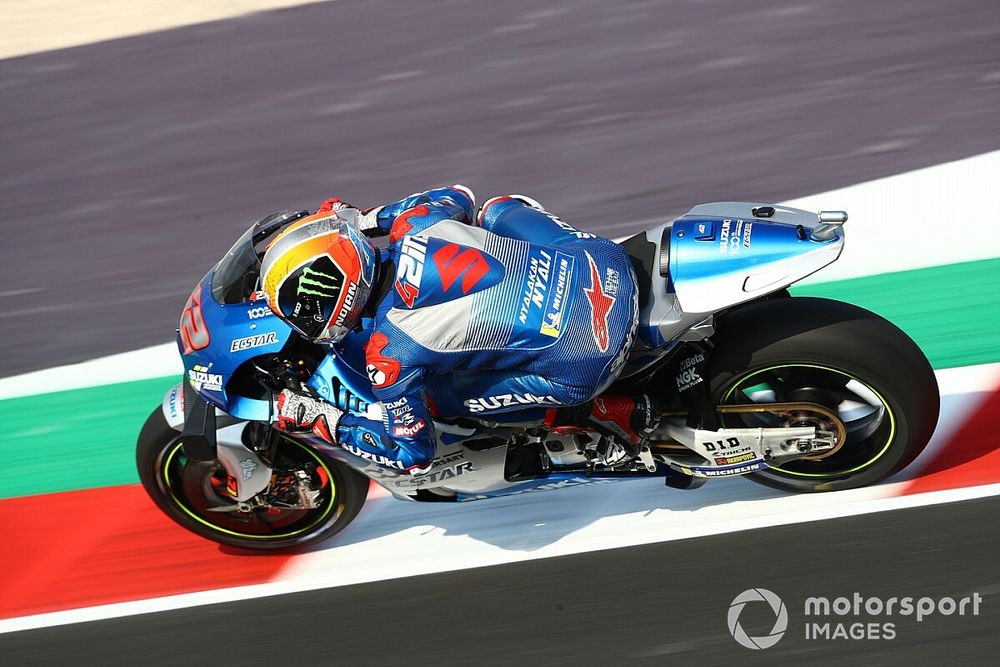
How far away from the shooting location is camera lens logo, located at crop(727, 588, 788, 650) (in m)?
3.95

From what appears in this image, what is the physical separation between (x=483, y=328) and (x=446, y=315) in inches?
5.4

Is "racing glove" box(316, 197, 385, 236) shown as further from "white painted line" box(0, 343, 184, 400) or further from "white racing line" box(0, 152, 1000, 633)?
"white painted line" box(0, 343, 184, 400)

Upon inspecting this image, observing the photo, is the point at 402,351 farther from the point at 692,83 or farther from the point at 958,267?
the point at 692,83

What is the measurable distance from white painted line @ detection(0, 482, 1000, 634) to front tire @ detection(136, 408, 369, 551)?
184 millimetres

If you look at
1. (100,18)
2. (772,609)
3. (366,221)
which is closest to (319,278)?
(366,221)

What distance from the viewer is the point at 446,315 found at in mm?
3582

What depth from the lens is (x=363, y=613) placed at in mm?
4336

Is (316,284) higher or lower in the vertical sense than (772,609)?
higher

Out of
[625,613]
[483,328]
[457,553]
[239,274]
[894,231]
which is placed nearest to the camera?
[483,328]

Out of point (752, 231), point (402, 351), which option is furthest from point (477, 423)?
point (752, 231)

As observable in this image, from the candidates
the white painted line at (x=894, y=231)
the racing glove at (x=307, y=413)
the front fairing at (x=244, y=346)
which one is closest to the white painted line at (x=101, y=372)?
the white painted line at (x=894, y=231)

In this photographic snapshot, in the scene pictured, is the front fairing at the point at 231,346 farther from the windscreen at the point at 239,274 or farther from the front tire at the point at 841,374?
the front tire at the point at 841,374

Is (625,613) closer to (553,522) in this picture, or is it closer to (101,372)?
(553,522)

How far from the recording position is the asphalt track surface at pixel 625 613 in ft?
12.9
